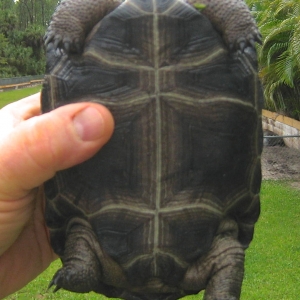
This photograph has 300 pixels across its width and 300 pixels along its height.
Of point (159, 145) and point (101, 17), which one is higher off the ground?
point (101, 17)

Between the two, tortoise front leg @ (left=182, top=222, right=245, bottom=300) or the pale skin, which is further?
tortoise front leg @ (left=182, top=222, right=245, bottom=300)

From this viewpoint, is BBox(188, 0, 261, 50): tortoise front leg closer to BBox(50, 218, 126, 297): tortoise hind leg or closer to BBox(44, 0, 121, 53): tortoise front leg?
BBox(44, 0, 121, 53): tortoise front leg

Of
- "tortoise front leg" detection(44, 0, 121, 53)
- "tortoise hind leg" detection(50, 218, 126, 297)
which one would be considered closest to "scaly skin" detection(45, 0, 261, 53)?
"tortoise front leg" detection(44, 0, 121, 53)

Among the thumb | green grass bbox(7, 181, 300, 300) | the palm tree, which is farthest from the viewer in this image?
the palm tree

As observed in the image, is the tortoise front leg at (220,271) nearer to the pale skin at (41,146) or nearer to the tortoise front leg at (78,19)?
the pale skin at (41,146)

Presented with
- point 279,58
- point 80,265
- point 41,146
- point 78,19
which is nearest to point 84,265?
point 80,265

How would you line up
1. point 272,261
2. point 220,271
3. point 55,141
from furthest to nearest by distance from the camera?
point 272,261 → point 220,271 → point 55,141

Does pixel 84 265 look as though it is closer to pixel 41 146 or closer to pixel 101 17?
pixel 41 146
